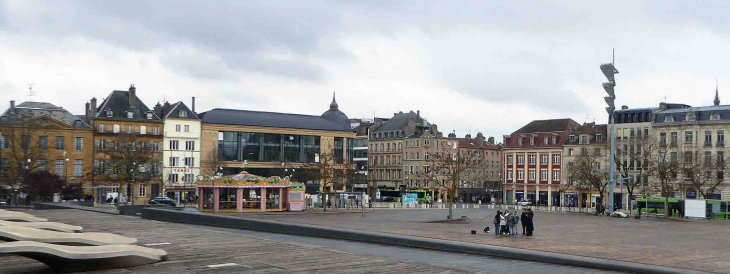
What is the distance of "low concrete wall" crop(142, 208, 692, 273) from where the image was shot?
2084 cm

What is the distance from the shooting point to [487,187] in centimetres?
12138

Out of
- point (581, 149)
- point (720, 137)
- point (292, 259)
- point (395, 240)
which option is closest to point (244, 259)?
point (292, 259)

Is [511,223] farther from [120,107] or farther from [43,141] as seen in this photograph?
[120,107]

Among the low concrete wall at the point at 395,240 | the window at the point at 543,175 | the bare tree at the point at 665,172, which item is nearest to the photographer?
the low concrete wall at the point at 395,240

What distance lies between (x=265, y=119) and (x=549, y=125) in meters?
43.9

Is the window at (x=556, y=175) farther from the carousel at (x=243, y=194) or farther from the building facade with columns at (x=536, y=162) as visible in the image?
the carousel at (x=243, y=194)

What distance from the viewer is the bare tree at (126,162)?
216 ft

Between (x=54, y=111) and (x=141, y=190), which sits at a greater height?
(x=54, y=111)

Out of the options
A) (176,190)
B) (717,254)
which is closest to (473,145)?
(176,190)

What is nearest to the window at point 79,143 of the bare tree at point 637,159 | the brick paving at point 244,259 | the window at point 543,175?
the bare tree at point 637,159

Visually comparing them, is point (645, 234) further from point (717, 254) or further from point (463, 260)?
point (463, 260)

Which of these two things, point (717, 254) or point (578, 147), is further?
point (578, 147)

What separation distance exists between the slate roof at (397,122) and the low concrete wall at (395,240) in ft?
291

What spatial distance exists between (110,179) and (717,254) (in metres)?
58.1
